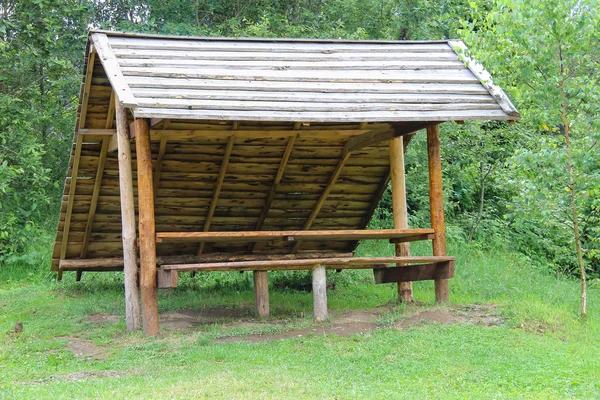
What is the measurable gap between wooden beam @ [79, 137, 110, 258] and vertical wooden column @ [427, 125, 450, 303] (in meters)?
4.47

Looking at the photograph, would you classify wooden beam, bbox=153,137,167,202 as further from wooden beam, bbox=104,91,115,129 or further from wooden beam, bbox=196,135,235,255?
wooden beam, bbox=196,135,235,255

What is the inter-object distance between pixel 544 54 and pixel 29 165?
30.1ft

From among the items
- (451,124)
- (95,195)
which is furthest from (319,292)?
(451,124)

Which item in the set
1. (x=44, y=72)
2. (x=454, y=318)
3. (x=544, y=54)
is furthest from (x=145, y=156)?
(x=44, y=72)

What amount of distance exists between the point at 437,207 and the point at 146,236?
3.96m

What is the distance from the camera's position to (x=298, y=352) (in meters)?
7.87

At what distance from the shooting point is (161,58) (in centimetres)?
971

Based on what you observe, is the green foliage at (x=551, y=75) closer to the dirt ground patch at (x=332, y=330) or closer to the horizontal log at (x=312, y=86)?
the horizontal log at (x=312, y=86)

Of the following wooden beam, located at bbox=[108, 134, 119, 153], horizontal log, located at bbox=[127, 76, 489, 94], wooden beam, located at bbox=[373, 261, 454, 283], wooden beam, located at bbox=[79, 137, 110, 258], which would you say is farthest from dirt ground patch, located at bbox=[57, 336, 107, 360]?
wooden beam, located at bbox=[373, 261, 454, 283]

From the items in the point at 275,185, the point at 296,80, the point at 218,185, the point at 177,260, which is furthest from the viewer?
the point at 177,260

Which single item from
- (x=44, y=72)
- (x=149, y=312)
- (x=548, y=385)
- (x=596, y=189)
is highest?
(x=44, y=72)

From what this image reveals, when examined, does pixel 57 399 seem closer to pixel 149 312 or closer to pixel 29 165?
pixel 149 312

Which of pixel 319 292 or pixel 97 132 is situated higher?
pixel 97 132

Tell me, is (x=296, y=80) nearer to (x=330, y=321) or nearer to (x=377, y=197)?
(x=330, y=321)
